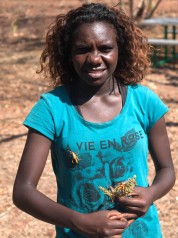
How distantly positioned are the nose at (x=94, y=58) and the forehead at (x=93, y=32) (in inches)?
2.1

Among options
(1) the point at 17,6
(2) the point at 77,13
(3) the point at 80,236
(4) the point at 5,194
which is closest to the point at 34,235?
(4) the point at 5,194

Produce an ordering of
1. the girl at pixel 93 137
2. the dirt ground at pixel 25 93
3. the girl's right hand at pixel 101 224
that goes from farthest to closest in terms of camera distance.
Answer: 1. the dirt ground at pixel 25 93
2. the girl at pixel 93 137
3. the girl's right hand at pixel 101 224

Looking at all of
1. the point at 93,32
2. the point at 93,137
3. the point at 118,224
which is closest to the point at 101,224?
the point at 118,224

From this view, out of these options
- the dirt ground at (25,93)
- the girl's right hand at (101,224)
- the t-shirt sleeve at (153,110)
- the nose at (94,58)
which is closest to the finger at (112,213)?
the girl's right hand at (101,224)

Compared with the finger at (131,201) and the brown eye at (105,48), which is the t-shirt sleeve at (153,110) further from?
the finger at (131,201)

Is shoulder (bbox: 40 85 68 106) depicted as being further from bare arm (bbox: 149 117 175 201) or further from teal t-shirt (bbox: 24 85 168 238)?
bare arm (bbox: 149 117 175 201)

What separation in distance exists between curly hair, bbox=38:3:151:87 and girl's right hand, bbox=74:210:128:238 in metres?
0.56

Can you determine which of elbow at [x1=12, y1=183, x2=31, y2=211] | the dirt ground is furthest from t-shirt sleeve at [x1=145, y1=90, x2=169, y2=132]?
the dirt ground

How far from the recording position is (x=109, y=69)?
6.62 feet

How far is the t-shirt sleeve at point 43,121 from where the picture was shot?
196 centimetres

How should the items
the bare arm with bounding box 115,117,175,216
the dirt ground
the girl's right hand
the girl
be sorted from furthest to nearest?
the dirt ground → the bare arm with bounding box 115,117,175,216 → the girl → the girl's right hand

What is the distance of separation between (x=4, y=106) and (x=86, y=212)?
5241mm

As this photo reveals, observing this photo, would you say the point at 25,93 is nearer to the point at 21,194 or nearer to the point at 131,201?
the point at 21,194

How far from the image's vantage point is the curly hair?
2.06 metres
